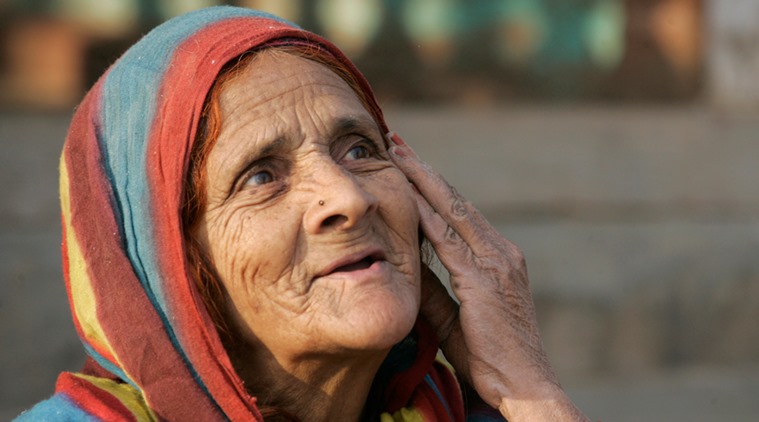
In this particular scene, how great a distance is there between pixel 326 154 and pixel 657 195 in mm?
4495

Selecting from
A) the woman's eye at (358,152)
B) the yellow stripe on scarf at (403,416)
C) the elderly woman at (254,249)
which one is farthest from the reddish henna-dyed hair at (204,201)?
the yellow stripe on scarf at (403,416)

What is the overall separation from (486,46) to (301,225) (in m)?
4.48

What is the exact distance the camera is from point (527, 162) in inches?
255

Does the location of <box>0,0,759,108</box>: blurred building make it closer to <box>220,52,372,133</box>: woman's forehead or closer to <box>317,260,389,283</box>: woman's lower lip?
<box>220,52,372,133</box>: woman's forehead

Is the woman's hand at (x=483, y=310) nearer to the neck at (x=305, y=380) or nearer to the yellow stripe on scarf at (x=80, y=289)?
the neck at (x=305, y=380)

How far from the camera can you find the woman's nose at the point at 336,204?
2305 millimetres

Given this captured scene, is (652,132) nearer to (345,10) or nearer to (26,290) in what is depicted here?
(345,10)

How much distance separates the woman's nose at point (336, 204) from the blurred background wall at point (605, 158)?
3774 millimetres

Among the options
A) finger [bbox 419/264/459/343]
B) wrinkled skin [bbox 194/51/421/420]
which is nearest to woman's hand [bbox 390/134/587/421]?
finger [bbox 419/264/459/343]

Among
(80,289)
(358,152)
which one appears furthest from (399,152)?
(80,289)

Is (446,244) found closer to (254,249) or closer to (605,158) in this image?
(254,249)

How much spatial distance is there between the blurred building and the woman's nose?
370 cm

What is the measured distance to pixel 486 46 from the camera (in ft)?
21.7

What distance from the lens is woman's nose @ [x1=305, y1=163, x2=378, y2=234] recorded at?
7.56ft
